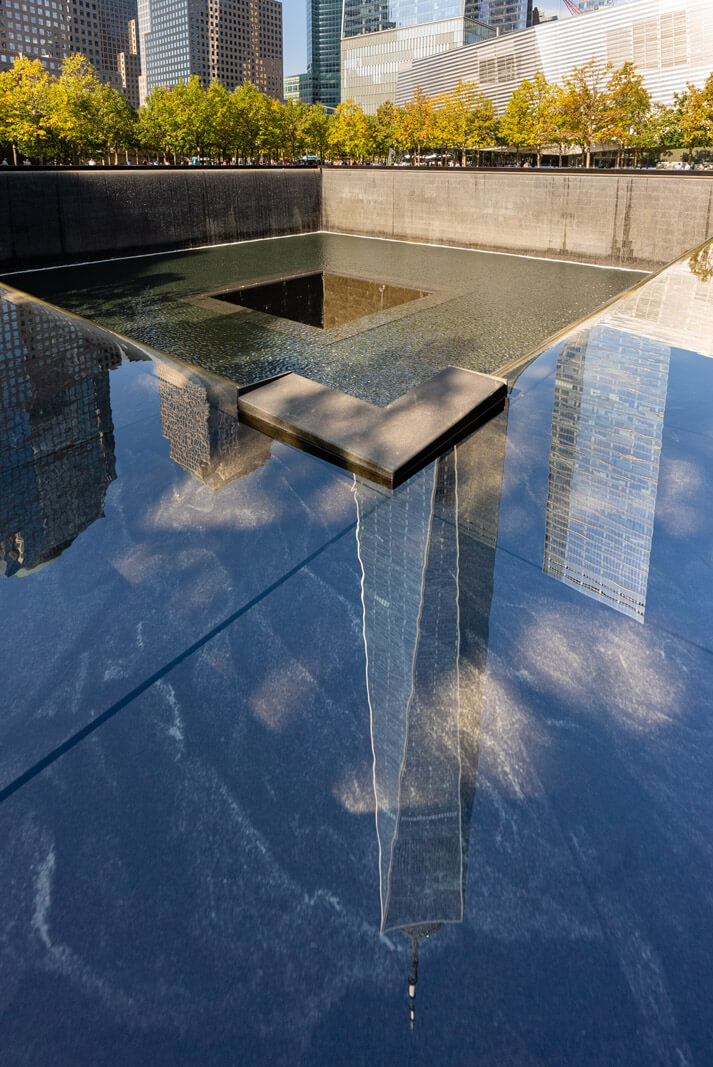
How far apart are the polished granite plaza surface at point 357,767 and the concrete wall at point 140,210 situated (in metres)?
18.4

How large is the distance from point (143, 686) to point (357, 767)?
2.77 feet

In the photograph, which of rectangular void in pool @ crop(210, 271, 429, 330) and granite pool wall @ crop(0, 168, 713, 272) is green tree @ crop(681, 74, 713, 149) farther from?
rectangular void in pool @ crop(210, 271, 429, 330)

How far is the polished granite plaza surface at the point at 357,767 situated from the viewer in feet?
4.67

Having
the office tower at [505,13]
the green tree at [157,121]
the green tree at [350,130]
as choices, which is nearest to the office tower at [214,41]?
the office tower at [505,13]

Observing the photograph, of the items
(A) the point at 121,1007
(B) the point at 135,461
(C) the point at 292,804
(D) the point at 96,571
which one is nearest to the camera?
(A) the point at 121,1007

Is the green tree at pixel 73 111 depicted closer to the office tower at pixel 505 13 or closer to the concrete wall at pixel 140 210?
the concrete wall at pixel 140 210

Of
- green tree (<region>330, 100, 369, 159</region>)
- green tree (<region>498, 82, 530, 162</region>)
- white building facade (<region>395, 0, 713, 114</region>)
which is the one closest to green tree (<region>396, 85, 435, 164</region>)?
green tree (<region>330, 100, 369, 159</region>)

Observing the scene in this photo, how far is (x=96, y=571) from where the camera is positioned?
2.88 metres

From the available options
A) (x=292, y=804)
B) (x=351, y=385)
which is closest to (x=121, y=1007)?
(x=292, y=804)

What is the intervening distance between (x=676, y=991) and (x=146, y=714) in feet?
5.49

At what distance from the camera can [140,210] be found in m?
21.1

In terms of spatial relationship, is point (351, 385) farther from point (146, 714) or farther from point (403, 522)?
point (146, 714)

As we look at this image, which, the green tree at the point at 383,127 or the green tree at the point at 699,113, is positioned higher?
the green tree at the point at 383,127

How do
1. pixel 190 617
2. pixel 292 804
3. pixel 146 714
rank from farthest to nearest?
pixel 190 617, pixel 146 714, pixel 292 804
